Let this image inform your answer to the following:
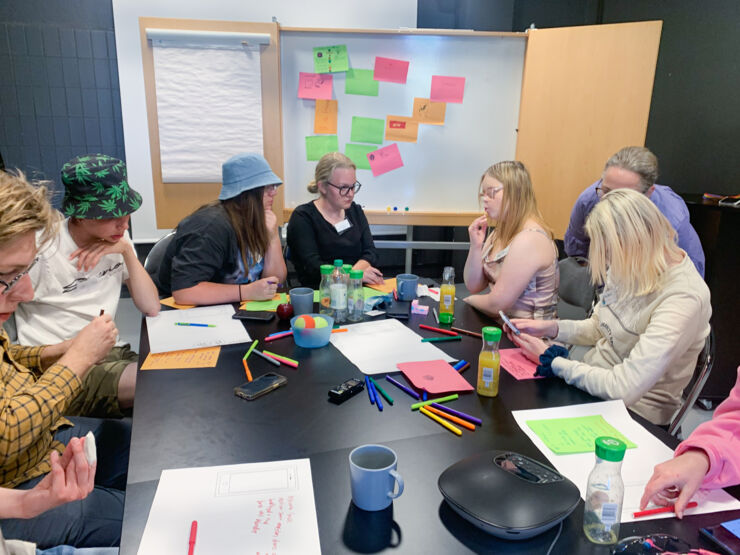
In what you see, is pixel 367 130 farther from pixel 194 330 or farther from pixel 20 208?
pixel 20 208

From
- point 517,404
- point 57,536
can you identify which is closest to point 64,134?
point 57,536

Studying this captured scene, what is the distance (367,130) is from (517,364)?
2137 mm

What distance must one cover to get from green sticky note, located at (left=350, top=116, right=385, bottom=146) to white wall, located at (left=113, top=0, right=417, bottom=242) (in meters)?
0.84

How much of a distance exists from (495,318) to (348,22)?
261 centimetres

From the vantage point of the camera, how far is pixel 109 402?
5.25 ft

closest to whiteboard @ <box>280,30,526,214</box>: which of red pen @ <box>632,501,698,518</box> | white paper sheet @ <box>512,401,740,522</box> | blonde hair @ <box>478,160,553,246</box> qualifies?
blonde hair @ <box>478,160,553,246</box>

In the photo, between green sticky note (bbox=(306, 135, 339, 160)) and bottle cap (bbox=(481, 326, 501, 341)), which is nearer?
bottle cap (bbox=(481, 326, 501, 341))

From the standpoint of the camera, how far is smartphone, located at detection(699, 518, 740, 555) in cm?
75

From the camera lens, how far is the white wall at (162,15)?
3289mm

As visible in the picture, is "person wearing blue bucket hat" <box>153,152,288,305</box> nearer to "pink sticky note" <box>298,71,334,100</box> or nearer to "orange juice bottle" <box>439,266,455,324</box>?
"orange juice bottle" <box>439,266,455,324</box>

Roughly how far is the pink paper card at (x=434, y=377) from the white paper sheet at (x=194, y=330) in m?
0.55

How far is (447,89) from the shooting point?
3135mm

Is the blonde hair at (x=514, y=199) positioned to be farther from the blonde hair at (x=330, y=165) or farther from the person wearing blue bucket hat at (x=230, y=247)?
the person wearing blue bucket hat at (x=230, y=247)

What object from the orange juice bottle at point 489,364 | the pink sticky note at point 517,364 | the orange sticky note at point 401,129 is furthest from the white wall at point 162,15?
the orange juice bottle at point 489,364
